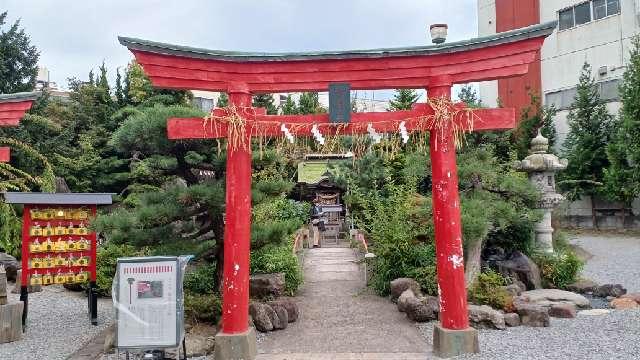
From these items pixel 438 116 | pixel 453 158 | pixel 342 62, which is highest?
pixel 342 62

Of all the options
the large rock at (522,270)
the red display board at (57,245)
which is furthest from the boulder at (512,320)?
the red display board at (57,245)

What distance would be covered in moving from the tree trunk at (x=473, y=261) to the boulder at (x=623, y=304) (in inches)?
97.4

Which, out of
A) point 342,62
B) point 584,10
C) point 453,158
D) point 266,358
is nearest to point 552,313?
point 453,158

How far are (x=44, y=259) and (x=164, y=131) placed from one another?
11.6 ft

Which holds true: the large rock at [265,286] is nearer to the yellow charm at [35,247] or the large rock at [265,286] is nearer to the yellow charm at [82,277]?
the yellow charm at [82,277]

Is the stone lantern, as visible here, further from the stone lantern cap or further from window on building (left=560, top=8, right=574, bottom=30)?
window on building (left=560, top=8, right=574, bottom=30)

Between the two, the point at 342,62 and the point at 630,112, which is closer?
the point at 342,62

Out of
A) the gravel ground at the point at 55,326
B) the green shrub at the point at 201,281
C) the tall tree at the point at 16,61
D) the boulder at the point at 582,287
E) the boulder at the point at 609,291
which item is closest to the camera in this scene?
the gravel ground at the point at 55,326

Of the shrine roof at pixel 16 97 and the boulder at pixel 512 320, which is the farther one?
the shrine roof at pixel 16 97

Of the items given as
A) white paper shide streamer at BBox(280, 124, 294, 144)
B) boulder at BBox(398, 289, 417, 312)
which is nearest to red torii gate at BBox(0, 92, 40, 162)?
white paper shide streamer at BBox(280, 124, 294, 144)

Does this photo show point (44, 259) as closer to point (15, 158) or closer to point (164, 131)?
point (164, 131)

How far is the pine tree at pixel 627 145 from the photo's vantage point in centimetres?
1889

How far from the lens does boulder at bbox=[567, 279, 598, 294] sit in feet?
35.7

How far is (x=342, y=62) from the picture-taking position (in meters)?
6.69
